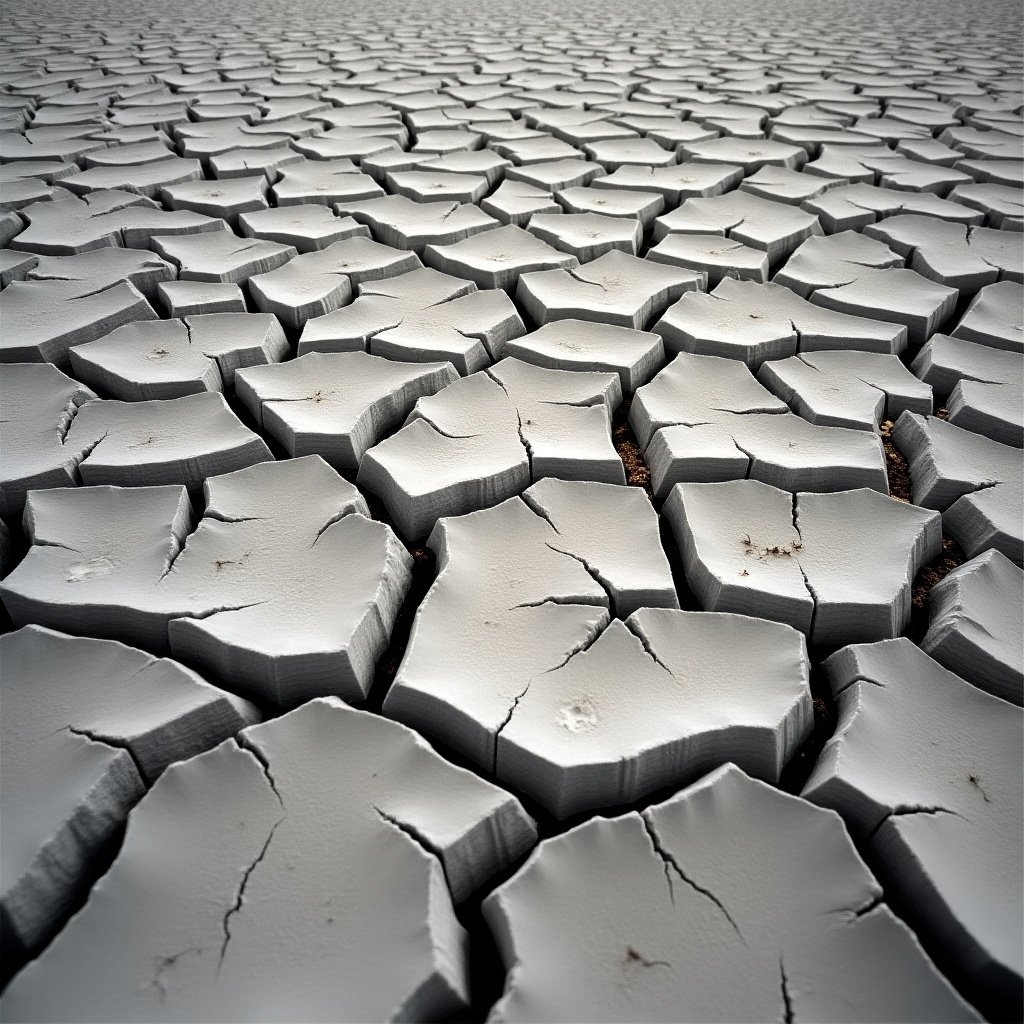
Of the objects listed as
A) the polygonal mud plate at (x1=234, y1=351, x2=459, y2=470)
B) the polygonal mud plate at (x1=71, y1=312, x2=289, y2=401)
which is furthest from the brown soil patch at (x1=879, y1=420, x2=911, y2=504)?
the polygonal mud plate at (x1=71, y1=312, x2=289, y2=401)

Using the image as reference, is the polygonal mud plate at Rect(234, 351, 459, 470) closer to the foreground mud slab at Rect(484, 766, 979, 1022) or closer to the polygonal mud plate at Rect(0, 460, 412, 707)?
the polygonal mud plate at Rect(0, 460, 412, 707)

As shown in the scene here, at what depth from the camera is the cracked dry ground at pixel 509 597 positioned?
639mm

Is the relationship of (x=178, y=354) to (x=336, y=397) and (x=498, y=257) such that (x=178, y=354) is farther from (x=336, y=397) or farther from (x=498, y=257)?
(x=498, y=257)

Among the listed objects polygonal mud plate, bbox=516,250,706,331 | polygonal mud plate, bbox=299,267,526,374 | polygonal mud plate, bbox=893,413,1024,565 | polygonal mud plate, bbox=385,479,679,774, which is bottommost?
polygonal mud plate, bbox=385,479,679,774

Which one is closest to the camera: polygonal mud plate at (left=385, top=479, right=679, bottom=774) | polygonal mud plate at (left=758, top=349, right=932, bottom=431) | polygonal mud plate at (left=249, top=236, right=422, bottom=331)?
polygonal mud plate at (left=385, top=479, right=679, bottom=774)

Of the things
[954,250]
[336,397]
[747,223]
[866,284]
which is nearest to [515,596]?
[336,397]

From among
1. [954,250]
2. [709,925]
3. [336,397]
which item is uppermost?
[954,250]

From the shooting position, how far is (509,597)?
0.97 metres

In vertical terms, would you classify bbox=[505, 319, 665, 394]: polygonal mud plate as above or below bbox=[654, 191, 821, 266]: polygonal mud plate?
below

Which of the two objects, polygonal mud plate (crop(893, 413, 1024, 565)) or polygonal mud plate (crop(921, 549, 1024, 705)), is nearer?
polygonal mud plate (crop(921, 549, 1024, 705))

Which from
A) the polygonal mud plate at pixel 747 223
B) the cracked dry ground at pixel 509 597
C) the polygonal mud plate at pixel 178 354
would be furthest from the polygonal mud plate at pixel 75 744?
the polygonal mud plate at pixel 747 223

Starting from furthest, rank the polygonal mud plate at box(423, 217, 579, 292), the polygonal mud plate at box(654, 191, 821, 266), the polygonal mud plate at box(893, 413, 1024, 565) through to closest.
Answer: the polygonal mud plate at box(654, 191, 821, 266), the polygonal mud plate at box(423, 217, 579, 292), the polygonal mud plate at box(893, 413, 1024, 565)

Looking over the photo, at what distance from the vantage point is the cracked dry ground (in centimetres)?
64

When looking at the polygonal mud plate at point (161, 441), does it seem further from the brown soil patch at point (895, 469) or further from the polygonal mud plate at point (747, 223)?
the polygonal mud plate at point (747, 223)
